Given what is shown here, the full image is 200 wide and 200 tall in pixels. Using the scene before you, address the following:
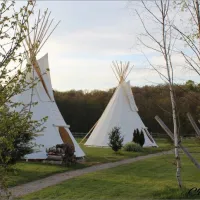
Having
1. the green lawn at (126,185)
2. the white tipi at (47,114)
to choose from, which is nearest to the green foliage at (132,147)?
the white tipi at (47,114)

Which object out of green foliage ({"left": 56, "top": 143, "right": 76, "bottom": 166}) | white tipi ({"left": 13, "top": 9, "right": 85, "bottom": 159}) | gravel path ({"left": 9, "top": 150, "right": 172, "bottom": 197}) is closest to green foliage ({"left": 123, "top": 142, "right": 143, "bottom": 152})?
white tipi ({"left": 13, "top": 9, "right": 85, "bottom": 159})

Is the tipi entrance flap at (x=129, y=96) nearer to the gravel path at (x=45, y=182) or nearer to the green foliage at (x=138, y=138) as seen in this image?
the green foliage at (x=138, y=138)

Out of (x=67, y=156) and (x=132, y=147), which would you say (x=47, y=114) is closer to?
(x=67, y=156)

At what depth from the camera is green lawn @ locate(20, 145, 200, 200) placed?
7645mm

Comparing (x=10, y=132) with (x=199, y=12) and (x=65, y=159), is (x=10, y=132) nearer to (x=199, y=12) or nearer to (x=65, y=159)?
(x=199, y=12)

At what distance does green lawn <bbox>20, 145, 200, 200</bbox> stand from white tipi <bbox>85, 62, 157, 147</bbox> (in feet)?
33.1

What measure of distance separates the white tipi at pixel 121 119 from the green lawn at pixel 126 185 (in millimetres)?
10093

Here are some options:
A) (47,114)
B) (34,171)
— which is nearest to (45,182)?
(34,171)

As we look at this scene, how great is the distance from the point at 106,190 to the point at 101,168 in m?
4.28

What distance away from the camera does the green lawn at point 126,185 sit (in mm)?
7645

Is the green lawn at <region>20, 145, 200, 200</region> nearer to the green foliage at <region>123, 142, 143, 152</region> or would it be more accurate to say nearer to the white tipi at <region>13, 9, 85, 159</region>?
the white tipi at <region>13, 9, 85, 159</region>

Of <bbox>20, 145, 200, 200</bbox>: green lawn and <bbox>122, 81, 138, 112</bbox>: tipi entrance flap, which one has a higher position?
<bbox>122, 81, 138, 112</bbox>: tipi entrance flap

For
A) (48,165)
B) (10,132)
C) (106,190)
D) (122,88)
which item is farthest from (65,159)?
(122,88)

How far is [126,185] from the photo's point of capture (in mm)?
8914
